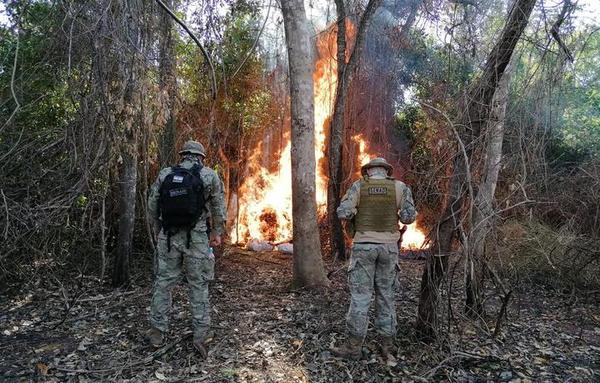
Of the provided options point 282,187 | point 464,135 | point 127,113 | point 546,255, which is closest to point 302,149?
point 127,113

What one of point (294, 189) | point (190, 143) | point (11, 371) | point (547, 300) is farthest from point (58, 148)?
point (547, 300)

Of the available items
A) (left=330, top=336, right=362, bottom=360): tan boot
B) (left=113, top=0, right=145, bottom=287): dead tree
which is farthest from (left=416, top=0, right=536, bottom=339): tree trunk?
(left=113, top=0, right=145, bottom=287): dead tree

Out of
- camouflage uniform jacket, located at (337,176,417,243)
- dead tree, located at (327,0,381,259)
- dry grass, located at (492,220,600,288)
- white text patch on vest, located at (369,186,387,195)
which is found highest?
dead tree, located at (327,0,381,259)

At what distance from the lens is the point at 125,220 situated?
233 inches

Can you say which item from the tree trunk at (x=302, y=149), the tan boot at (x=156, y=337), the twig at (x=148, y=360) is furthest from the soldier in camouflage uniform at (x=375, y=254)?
the tree trunk at (x=302, y=149)

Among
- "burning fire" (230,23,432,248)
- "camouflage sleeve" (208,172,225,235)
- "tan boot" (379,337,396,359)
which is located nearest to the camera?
"tan boot" (379,337,396,359)

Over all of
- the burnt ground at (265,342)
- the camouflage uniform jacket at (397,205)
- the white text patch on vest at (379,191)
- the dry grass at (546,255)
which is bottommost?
the burnt ground at (265,342)

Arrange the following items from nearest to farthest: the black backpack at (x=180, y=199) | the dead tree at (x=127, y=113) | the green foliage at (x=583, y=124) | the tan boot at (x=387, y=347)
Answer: the dead tree at (x=127, y=113) → the black backpack at (x=180, y=199) → the tan boot at (x=387, y=347) → the green foliage at (x=583, y=124)

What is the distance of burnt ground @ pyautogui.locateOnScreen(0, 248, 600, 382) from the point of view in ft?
12.3

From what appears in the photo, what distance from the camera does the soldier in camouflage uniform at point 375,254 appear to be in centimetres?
402

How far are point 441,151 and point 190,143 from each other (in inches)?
98.2

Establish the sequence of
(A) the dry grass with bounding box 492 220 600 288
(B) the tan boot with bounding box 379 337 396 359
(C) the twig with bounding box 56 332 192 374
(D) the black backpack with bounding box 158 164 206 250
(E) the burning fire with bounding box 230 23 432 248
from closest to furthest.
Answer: (C) the twig with bounding box 56 332 192 374 → (D) the black backpack with bounding box 158 164 206 250 → (B) the tan boot with bounding box 379 337 396 359 → (A) the dry grass with bounding box 492 220 600 288 → (E) the burning fire with bounding box 230 23 432 248

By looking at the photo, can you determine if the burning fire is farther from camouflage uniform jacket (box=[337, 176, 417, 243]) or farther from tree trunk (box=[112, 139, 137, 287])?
camouflage uniform jacket (box=[337, 176, 417, 243])

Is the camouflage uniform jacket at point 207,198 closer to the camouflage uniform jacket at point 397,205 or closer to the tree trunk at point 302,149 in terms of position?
the camouflage uniform jacket at point 397,205
